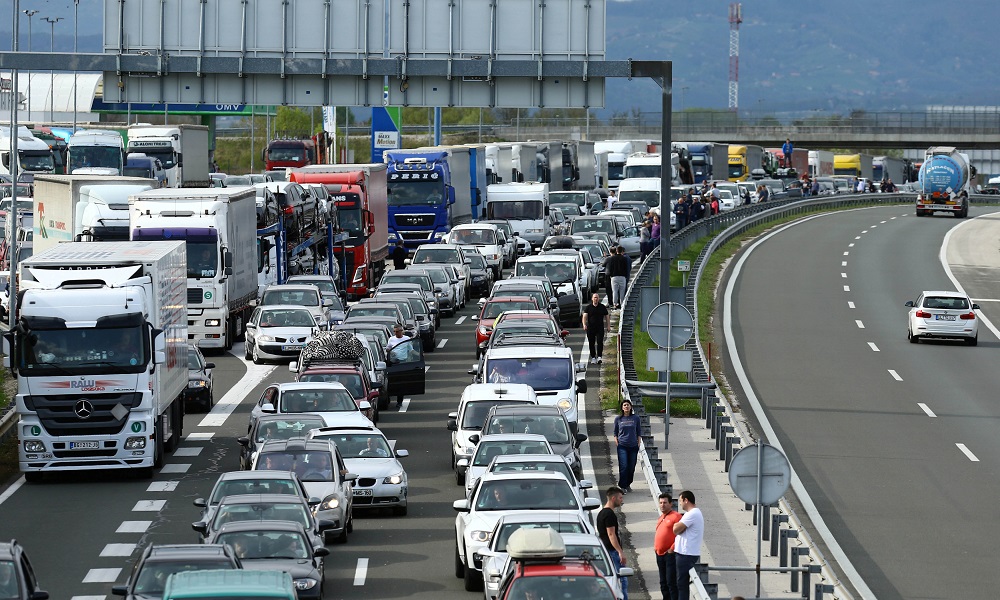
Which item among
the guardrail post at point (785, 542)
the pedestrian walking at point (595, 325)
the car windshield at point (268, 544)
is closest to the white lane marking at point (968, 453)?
the pedestrian walking at point (595, 325)

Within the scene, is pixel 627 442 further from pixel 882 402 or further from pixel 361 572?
pixel 882 402

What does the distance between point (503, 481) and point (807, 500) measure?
6.47m

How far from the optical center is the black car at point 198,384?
104 feet

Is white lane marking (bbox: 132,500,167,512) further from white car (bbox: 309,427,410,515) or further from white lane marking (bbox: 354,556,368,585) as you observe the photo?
white lane marking (bbox: 354,556,368,585)

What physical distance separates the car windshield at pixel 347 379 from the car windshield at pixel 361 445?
5004mm

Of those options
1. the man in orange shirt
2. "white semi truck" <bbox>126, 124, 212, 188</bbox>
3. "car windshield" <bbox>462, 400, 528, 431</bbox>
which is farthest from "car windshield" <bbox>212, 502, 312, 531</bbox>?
"white semi truck" <bbox>126, 124, 212, 188</bbox>

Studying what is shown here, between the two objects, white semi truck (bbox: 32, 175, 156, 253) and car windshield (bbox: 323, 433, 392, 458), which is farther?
white semi truck (bbox: 32, 175, 156, 253)

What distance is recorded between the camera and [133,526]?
21.9 m

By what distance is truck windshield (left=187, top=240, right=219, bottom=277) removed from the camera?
126 ft

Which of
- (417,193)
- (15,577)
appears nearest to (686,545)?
(15,577)

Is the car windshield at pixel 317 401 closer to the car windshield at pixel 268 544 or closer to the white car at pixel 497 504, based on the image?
the white car at pixel 497 504

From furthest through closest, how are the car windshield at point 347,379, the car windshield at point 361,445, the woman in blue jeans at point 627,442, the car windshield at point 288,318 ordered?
the car windshield at point 288,318
the car windshield at point 347,379
the woman in blue jeans at point 627,442
the car windshield at point 361,445

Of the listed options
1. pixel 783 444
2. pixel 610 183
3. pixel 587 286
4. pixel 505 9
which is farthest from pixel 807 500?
pixel 610 183

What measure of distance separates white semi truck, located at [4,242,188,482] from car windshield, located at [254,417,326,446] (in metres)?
2.14
